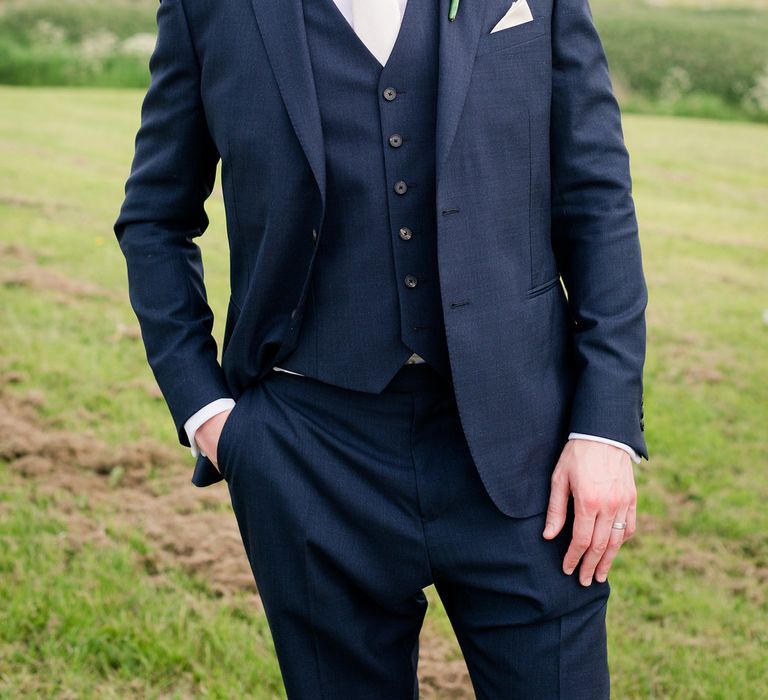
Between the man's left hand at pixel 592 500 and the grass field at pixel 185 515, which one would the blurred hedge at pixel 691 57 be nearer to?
the grass field at pixel 185 515

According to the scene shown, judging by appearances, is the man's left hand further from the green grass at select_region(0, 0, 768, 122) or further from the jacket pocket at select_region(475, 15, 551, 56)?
the green grass at select_region(0, 0, 768, 122)

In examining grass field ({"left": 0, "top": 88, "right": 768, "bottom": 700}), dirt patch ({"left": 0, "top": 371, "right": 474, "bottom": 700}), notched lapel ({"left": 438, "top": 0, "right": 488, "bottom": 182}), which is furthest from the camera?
dirt patch ({"left": 0, "top": 371, "right": 474, "bottom": 700})

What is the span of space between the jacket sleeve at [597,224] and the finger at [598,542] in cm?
12

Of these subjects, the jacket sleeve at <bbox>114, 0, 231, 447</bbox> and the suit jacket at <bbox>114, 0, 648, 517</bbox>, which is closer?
the suit jacket at <bbox>114, 0, 648, 517</bbox>

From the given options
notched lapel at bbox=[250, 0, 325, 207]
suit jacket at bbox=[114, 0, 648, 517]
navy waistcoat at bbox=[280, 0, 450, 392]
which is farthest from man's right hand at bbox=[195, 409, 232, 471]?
notched lapel at bbox=[250, 0, 325, 207]

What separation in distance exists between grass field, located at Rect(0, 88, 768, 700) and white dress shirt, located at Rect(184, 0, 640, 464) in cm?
126

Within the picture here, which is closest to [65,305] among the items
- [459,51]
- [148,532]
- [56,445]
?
[56,445]

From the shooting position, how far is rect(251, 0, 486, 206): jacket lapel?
1467 mm

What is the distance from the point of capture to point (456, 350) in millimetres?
1537

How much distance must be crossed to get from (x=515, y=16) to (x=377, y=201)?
1.17ft

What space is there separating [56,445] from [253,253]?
278cm

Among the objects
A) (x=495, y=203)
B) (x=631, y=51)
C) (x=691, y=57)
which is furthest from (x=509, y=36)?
(x=691, y=57)

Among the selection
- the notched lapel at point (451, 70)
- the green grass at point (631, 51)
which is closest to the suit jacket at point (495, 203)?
the notched lapel at point (451, 70)

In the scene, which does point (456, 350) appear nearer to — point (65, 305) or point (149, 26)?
point (65, 305)
